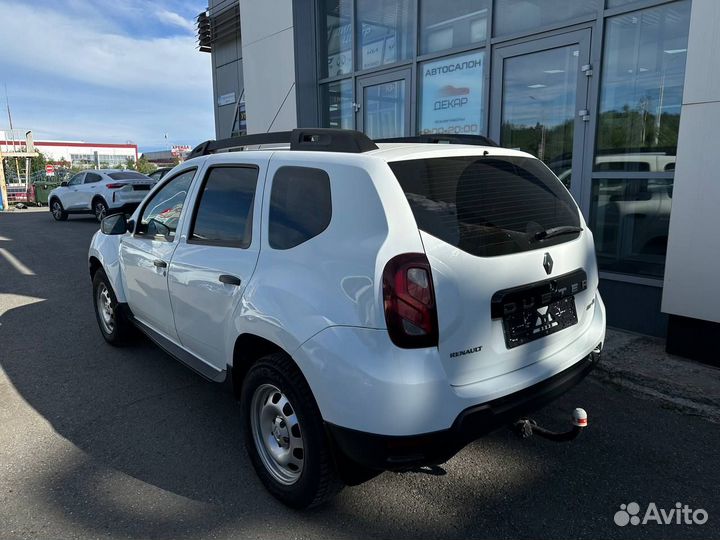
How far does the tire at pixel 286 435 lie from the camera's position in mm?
2395

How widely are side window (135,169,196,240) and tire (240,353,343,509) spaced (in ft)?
4.76

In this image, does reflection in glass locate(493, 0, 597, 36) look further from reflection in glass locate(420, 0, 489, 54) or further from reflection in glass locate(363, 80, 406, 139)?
reflection in glass locate(363, 80, 406, 139)

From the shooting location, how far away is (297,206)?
2.62 meters

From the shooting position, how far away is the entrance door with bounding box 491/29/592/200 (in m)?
5.82

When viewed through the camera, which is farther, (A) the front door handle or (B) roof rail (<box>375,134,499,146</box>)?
(B) roof rail (<box>375,134,499,146</box>)

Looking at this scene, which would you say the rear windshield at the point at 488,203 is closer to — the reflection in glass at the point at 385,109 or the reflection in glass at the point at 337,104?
the reflection in glass at the point at 385,109

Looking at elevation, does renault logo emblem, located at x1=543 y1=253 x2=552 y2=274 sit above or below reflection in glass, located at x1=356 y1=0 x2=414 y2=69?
below

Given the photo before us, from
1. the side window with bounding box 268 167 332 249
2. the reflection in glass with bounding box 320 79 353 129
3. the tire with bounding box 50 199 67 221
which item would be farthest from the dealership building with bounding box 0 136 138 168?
the side window with bounding box 268 167 332 249

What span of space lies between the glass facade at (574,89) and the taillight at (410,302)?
13.4ft

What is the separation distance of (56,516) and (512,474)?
7.72 ft

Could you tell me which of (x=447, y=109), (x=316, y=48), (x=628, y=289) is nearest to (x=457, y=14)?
(x=447, y=109)

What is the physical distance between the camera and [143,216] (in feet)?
13.9

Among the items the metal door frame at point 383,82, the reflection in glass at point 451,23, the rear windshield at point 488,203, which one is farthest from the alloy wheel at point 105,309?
the reflection in glass at point 451,23

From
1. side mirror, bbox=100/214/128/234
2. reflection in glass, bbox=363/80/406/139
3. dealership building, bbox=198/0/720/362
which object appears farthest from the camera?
reflection in glass, bbox=363/80/406/139
